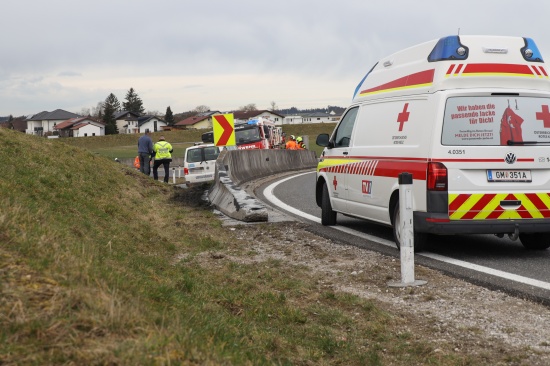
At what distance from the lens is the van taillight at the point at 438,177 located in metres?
8.20

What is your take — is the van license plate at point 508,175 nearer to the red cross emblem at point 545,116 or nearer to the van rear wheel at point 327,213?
the red cross emblem at point 545,116

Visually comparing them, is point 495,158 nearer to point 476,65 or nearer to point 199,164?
point 476,65

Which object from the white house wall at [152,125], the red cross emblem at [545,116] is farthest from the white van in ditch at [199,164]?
the white house wall at [152,125]

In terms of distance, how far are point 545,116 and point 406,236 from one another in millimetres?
2559

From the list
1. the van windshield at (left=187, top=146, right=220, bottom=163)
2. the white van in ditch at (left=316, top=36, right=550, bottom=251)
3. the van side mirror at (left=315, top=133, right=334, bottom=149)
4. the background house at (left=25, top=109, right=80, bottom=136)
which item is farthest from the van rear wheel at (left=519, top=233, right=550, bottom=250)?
the background house at (left=25, top=109, right=80, bottom=136)

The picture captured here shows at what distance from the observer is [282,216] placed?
12.2 m

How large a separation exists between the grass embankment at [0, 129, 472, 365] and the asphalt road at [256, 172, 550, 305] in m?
1.47

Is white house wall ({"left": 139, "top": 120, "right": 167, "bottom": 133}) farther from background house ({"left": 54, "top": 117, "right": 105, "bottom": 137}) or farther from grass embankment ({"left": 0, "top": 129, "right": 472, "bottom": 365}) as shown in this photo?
grass embankment ({"left": 0, "top": 129, "right": 472, "bottom": 365})

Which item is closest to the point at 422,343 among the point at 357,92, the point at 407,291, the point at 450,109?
the point at 407,291

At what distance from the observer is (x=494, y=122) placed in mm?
→ 8367

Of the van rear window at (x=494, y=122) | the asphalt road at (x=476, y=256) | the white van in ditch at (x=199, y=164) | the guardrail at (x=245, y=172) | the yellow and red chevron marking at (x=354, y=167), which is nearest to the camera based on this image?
the asphalt road at (x=476, y=256)

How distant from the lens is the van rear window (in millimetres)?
8305

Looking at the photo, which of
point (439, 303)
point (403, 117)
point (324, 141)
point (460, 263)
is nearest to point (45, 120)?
point (324, 141)

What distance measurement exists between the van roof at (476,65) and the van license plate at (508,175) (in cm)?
103
